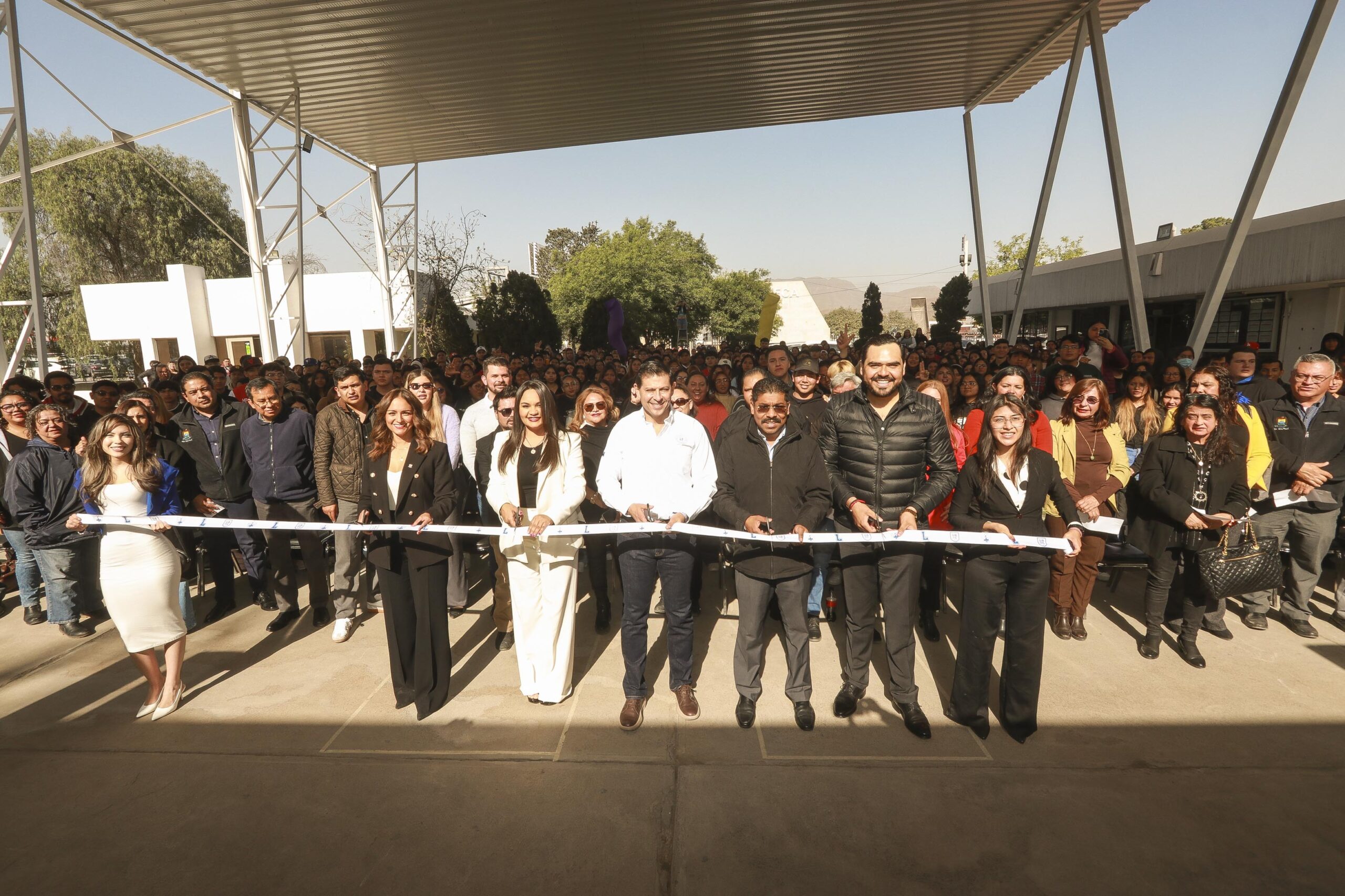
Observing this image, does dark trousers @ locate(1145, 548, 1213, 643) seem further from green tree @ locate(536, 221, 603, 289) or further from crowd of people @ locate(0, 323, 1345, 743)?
green tree @ locate(536, 221, 603, 289)

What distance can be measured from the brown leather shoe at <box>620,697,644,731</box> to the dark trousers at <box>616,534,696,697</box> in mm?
34

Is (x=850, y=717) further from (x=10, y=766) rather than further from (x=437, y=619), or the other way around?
(x=10, y=766)

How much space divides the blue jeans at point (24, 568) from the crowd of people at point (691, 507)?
3 cm

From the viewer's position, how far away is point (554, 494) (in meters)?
3.92

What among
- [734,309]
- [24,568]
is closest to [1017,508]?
[24,568]

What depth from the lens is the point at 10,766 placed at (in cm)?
354

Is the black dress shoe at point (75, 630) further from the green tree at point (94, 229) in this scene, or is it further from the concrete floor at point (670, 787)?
the green tree at point (94, 229)

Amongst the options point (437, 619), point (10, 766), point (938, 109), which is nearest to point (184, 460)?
point (10, 766)

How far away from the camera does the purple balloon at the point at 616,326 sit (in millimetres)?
22484

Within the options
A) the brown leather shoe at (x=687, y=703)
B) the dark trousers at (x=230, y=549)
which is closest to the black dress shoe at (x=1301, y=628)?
the brown leather shoe at (x=687, y=703)

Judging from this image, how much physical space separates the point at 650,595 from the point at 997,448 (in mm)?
2056

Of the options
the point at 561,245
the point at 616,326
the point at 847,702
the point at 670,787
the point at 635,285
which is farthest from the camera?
the point at 561,245

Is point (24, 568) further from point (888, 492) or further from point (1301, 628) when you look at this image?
point (1301, 628)

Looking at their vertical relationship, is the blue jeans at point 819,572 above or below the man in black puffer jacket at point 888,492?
below
